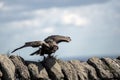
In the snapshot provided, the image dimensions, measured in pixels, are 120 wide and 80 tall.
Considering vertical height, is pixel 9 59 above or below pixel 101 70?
above

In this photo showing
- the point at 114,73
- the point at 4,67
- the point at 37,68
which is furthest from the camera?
the point at 114,73

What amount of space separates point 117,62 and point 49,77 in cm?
382

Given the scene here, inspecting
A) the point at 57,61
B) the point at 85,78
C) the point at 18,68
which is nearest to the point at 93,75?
the point at 85,78

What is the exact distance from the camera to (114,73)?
57.3 feet

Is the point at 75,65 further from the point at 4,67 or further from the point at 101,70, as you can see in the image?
the point at 4,67

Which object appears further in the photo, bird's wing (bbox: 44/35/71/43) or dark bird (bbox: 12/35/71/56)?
bird's wing (bbox: 44/35/71/43)

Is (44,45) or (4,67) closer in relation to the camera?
(4,67)

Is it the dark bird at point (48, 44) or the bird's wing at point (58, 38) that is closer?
the dark bird at point (48, 44)

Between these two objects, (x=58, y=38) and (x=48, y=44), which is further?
(x=58, y=38)

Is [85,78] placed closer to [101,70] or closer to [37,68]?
[101,70]

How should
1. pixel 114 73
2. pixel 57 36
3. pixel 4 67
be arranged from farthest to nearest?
1. pixel 114 73
2. pixel 57 36
3. pixel 4 67

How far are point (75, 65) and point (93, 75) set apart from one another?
2.86ft

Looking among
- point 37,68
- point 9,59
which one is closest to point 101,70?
point 37,68

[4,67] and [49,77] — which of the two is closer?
[4,67]
